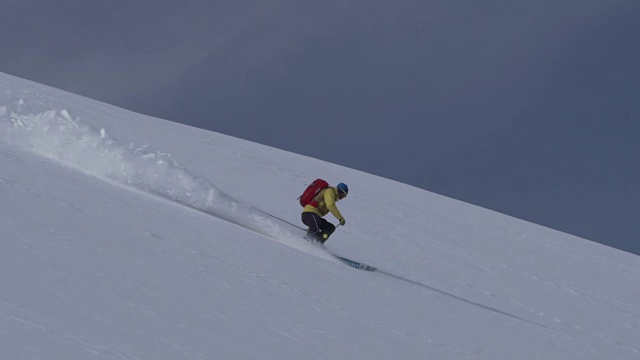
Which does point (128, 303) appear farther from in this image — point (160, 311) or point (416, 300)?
point (416, 300)

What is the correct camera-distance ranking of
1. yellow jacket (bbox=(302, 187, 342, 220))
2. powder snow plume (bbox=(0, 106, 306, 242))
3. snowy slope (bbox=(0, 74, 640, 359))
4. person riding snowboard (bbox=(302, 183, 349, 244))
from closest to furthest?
snowy slope (bbox=(0, 74, 640, 359)), yellow jacket (bbox=(302, 187, 342, 220)), person riding snowboard (bbox=(302, 183, 349, 244)), powder snow plume (bbox=(0, 106, 306, 242))

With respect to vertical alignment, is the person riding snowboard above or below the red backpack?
below

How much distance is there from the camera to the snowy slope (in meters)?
6.95

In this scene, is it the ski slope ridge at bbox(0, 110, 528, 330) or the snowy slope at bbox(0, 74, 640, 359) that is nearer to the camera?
the snowy slope at bbox(0, 74, 640, 359)

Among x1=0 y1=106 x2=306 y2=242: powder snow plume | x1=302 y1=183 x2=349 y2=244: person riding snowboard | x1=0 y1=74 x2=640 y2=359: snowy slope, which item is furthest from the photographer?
x1=0 y1=106 x2=306 y2=242: powder snow plume

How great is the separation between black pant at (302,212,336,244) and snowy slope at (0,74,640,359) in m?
0.16

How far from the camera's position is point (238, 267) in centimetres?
914

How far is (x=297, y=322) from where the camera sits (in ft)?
26.1

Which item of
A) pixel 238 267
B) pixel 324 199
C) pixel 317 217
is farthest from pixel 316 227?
pixel 238 267

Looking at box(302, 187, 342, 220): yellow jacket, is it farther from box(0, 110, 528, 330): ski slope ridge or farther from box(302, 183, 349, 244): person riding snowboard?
box(0, 110, 528, 330): ski slope ridge

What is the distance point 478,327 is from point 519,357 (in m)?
0.80

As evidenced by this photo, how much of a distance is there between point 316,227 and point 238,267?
239 centimetres

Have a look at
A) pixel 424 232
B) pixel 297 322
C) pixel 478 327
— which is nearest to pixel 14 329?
pixel 297 322

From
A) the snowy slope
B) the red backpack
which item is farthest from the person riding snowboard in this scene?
the snowy slope
